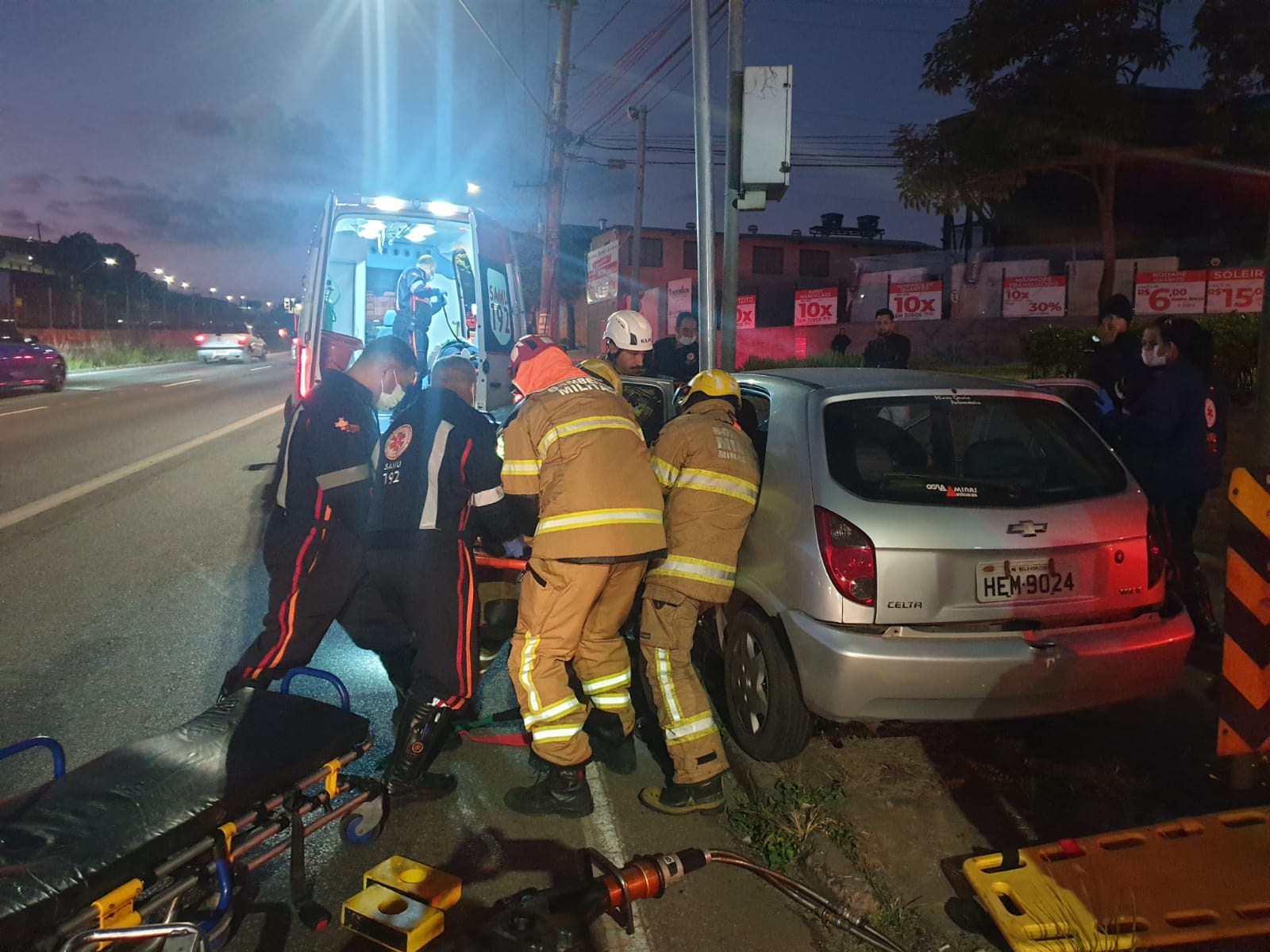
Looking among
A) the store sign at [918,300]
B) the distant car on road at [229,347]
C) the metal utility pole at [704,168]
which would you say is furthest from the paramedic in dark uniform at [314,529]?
the distant car on road at [229,347]

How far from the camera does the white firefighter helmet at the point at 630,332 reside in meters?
4.50

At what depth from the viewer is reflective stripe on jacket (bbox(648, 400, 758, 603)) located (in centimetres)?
369

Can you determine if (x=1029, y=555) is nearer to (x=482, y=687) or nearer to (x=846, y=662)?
(x=846, y=662)

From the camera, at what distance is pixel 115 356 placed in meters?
35.8

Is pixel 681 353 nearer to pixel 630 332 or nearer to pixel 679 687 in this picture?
pixel 630 332

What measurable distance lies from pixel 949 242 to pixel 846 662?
33.0 meters

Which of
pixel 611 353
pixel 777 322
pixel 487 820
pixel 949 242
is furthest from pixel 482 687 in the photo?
pixel 777 322

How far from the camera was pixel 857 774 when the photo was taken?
368cm

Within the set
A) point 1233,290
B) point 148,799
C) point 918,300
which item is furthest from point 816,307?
point 148,799

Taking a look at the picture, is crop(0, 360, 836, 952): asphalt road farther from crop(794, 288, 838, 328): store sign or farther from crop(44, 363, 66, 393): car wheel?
crop(794, 288, 838, 328): store sign

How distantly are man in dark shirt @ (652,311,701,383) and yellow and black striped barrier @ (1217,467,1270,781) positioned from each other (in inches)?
240

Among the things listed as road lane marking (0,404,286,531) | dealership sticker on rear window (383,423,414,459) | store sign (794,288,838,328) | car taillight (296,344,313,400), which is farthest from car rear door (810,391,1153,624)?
store sign (794,288,838,328)

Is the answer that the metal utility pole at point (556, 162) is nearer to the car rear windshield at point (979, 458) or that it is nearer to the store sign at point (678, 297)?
the store sign at point (678, 297)

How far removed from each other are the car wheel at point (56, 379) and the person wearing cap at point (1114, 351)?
71.5ft
